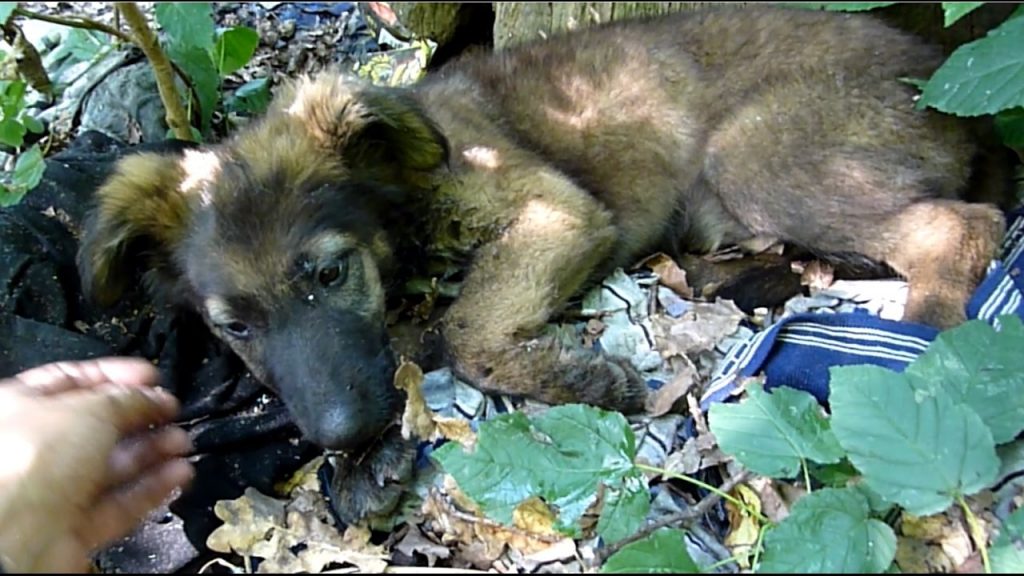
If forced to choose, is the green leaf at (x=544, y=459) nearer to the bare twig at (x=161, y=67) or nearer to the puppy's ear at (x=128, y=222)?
the puppy's ear at (x=128, y=222)

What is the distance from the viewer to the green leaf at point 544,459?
2604 mm

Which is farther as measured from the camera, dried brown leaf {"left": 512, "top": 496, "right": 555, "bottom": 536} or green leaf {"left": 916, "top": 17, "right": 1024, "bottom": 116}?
green leaf {"left": 916, "top": 17, "right": 1024, "bottom": 116}

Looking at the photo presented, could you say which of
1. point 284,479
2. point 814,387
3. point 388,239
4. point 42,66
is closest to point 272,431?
point 284,479

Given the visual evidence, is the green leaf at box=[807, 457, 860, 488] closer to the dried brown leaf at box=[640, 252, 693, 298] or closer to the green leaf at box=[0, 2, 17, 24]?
the dried brown leaf at box=[640, 252, 693, 298]

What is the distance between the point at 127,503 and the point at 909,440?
1.86 meters

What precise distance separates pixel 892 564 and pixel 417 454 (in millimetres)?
1458

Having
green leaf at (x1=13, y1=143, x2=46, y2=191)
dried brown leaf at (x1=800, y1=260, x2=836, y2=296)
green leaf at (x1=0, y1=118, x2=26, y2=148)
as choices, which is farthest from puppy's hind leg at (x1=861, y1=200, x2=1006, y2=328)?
green leaf at (x1=0, y1=118, x2=26, y2=148)

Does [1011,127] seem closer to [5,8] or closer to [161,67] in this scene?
[161,67]

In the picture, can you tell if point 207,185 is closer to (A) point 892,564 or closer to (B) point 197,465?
(B) point 197,465

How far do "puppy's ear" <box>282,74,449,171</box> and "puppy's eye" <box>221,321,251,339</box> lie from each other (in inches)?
26.0

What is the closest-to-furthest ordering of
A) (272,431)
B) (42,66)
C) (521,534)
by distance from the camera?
(521,534)
(272,431)
(42,66)

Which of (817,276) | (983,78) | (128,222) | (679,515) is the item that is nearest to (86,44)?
(128,222)

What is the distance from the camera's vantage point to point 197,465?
332 cm

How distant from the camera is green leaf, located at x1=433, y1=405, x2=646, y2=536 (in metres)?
2.60
